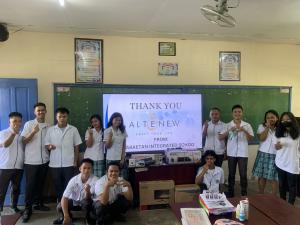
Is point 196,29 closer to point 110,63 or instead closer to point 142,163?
point 110,63

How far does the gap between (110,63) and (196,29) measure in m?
1.40

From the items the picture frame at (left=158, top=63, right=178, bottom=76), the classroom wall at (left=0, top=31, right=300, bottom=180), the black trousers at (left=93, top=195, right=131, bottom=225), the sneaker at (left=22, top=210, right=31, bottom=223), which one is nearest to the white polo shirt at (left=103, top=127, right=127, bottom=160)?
the black trousers at (left=93, top=195, right=131, bottom=225)

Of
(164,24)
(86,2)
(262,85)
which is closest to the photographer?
(86,2)

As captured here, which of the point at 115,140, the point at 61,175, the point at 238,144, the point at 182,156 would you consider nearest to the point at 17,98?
the point at 61,175

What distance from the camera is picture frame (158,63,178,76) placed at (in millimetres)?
4551

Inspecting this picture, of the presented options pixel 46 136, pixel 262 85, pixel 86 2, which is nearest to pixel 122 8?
pixel 86 2

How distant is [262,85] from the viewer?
4.99 metres

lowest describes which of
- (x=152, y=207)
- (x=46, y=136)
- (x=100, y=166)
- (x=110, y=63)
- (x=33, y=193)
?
(x=152, y=207)

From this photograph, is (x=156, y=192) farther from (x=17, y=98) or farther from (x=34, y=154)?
(x=17, y=98)

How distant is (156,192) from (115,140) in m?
0.92

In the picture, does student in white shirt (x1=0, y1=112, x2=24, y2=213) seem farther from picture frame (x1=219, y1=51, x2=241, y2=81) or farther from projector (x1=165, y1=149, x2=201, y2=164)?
picture frame (x1=219, y1=51, x2=241, y2=81)

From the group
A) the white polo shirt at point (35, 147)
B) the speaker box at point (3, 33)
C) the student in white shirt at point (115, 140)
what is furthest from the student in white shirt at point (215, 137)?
the speaker box at point (3, 33)

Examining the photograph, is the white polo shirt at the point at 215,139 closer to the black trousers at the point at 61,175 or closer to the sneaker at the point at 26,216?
the black trousers at the point at 61,175

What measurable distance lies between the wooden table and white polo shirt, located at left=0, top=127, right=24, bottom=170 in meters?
2.16
